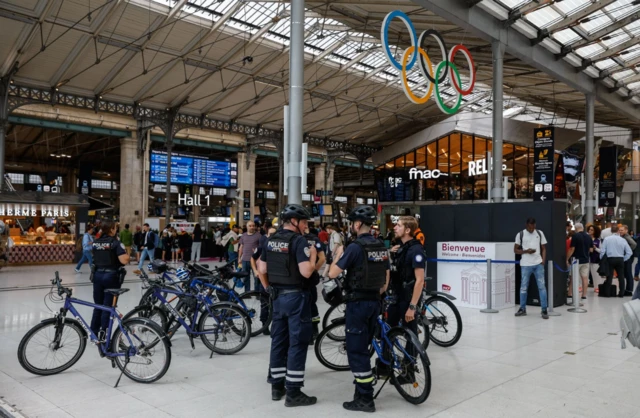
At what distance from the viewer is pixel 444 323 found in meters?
6.84

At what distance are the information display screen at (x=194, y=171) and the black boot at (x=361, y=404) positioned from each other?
25697mm

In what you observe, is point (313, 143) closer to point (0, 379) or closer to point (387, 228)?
point (387, 228)

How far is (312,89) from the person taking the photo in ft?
89.8

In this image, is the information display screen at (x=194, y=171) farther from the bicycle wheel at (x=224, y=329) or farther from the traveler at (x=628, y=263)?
the bicycle wheel at (x=224, y=329)

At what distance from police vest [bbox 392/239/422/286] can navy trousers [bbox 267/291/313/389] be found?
3.99ft

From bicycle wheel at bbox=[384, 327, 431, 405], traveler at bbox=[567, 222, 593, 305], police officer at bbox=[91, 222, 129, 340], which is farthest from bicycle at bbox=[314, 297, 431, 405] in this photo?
traveler at bbox=[567, 222, 593, 305]

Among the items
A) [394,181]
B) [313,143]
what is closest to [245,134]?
[313,143]

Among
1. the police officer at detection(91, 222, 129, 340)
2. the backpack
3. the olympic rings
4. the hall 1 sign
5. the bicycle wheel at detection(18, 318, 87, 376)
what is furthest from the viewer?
the hall 1 sign

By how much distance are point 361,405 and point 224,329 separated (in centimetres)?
257

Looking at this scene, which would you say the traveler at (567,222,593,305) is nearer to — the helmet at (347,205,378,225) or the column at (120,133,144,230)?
the helmet at (347,205,378,225)

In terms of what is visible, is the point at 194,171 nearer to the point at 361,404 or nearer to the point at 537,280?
the point at 537,280

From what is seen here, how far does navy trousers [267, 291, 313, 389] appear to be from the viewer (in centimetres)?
445

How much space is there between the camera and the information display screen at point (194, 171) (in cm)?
2827

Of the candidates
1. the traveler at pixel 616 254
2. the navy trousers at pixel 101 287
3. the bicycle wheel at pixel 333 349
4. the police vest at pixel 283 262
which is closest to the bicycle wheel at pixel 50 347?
the navy trousers at pixel 101 287
